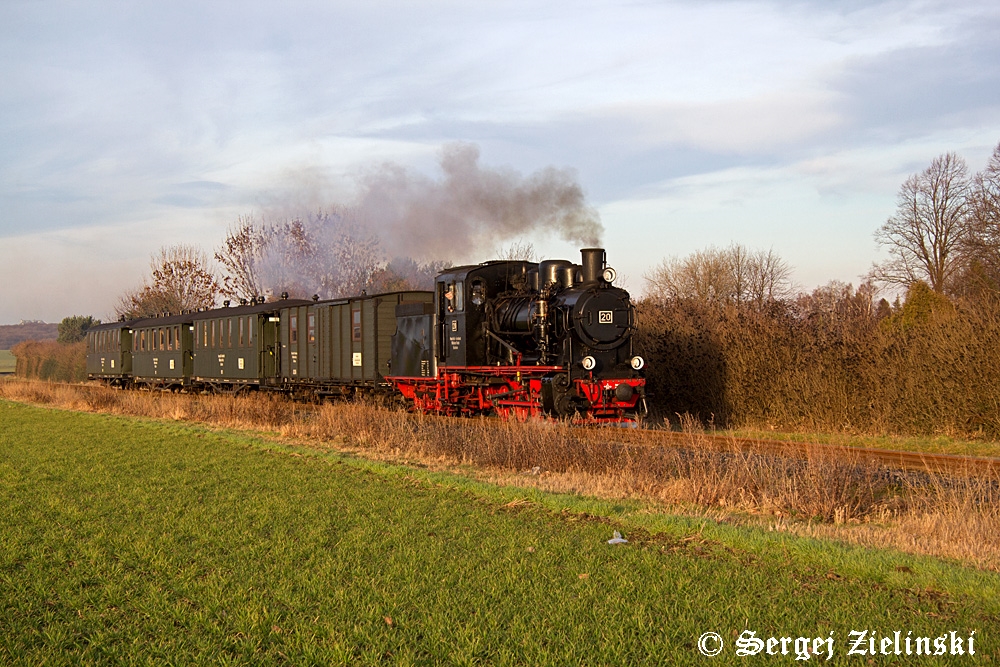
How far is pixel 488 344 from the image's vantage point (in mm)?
19891

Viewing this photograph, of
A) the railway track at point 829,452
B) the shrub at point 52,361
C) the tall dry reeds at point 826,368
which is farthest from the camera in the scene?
the shrub at point 52,361

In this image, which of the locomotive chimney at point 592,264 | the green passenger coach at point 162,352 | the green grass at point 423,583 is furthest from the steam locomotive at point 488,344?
the green passenger coach at point 162,352

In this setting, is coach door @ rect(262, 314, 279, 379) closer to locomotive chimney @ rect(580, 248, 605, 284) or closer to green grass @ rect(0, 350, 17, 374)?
locomotive chimney @ rect(580, 248, 605, 284)

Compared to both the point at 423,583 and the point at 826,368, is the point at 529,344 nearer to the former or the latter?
the point at 826,368

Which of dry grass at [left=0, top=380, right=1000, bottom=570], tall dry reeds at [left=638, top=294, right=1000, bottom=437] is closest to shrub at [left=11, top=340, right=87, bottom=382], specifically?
tall dry reeds at [left=638, top=294, right=1000, bottom=437]

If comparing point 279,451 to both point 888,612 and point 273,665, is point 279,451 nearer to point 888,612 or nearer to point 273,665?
point 273,665

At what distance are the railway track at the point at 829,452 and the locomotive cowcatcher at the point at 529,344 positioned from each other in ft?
Result: 7.42

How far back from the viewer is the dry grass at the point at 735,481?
827cm

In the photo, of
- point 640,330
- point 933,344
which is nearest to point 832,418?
point 933,344

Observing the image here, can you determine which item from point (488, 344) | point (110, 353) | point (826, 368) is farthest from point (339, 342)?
point (110, 353)

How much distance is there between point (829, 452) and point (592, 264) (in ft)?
24.5

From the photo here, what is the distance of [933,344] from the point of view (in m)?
17.0

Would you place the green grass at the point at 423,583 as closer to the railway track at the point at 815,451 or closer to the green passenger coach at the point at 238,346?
the railway track at the point at 815,451

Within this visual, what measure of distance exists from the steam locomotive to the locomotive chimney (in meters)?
0.02
